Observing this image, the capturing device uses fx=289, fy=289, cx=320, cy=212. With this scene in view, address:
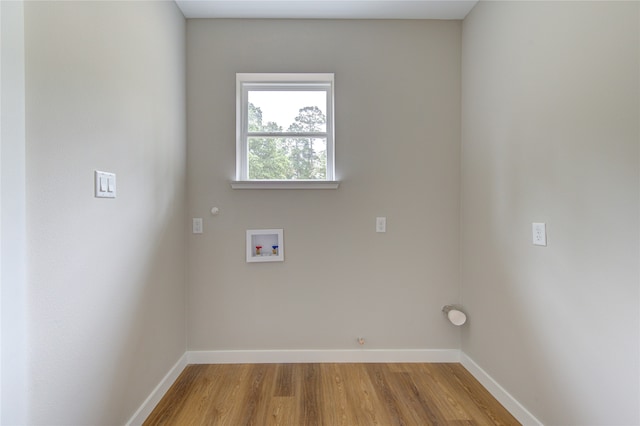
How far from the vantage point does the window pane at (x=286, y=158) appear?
2221mm

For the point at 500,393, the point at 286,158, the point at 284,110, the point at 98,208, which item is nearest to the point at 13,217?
the point at 98,208

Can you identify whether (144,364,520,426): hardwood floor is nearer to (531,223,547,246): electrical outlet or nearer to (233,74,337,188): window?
(531,223,547,246): electrical outlet

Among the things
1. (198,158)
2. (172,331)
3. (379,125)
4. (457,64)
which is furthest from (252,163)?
(457,64)

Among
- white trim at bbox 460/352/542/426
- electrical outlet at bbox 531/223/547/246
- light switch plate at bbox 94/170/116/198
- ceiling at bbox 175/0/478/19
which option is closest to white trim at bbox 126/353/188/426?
light switch plate at bbox 94/170/116/198

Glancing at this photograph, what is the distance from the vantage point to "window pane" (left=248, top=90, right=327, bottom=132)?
7.34 feet

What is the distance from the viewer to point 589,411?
4.04 ft

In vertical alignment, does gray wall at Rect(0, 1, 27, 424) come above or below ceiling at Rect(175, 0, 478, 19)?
below

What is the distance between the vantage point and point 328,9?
81.0 inches

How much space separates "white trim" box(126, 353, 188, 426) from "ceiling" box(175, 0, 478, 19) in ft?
8.17

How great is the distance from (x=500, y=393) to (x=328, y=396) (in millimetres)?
1035

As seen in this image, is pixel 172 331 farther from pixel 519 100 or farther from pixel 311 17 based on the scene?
pixel 519 100

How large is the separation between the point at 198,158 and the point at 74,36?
1075mm

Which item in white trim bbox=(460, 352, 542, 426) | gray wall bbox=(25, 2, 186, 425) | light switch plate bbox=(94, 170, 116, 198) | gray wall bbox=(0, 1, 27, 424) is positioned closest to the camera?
gray wall bbox=(0, 1, 27, 424)

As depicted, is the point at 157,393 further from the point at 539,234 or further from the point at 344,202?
the point at 539,234
